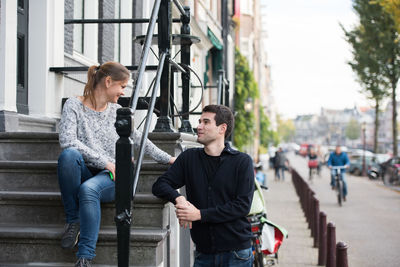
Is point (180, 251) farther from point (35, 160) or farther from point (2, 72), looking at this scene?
point (2, 72)

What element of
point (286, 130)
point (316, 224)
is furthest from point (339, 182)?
point (286, 130)

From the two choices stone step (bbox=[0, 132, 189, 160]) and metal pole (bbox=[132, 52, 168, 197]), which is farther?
stone step (bbox=[0, 132, 189, 160])

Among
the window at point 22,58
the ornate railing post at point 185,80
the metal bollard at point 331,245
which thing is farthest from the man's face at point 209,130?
the metal bollard at point 331,245

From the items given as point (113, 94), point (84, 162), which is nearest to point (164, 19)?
point (113, 94)

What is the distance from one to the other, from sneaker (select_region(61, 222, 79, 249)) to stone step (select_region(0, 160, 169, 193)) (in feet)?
2.55

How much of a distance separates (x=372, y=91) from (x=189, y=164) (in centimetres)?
3311

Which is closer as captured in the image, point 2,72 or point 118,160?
point 118,160

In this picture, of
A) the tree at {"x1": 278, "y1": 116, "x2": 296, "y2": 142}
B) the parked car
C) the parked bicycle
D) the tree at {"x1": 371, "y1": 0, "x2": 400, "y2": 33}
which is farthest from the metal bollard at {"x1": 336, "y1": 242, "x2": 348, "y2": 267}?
the tree at {"x1": 278, "y1": 116, "x2": 296, "y2": 142}

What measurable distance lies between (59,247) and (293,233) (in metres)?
7.88

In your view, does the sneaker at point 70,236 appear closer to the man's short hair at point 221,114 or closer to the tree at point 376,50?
the man's short hair at point 221,114

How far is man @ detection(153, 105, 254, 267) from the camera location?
11.0ft

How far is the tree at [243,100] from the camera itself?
2562 cm

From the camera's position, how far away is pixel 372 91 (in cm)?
3484

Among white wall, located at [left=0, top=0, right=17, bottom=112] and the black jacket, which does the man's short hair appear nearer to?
the black jacket
